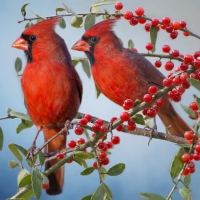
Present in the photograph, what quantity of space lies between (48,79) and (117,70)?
205mm

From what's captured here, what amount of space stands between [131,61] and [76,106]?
0.22m

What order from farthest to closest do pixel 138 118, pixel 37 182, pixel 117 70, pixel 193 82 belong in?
pixel 117 70, pixel 138 118, pixel 37 182, pixel 193 82

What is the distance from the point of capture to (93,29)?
1.05 m

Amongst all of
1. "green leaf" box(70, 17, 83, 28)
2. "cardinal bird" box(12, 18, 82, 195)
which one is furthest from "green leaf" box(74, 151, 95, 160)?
"green leaf" box(70, 17, 83, 28)

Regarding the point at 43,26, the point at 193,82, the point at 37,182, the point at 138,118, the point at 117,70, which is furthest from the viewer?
the point at 117,70

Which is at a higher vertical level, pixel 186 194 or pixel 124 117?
pixel 124 117

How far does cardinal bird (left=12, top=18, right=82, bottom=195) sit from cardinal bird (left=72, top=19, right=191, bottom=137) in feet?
0.20

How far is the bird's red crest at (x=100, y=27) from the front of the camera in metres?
1.04

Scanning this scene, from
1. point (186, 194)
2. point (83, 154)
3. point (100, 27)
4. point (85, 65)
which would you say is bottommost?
point (186, 194)

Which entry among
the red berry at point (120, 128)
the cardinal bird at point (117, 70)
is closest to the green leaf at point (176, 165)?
the red berry at point (120, 128)

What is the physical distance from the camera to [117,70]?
1.12 meters

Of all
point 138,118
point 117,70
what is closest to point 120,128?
point 138,118

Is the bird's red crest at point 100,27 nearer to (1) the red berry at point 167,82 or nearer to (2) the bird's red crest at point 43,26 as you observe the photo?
(2) the bird's red crest at point 43,26

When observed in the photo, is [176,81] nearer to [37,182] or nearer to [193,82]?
[193,82]
